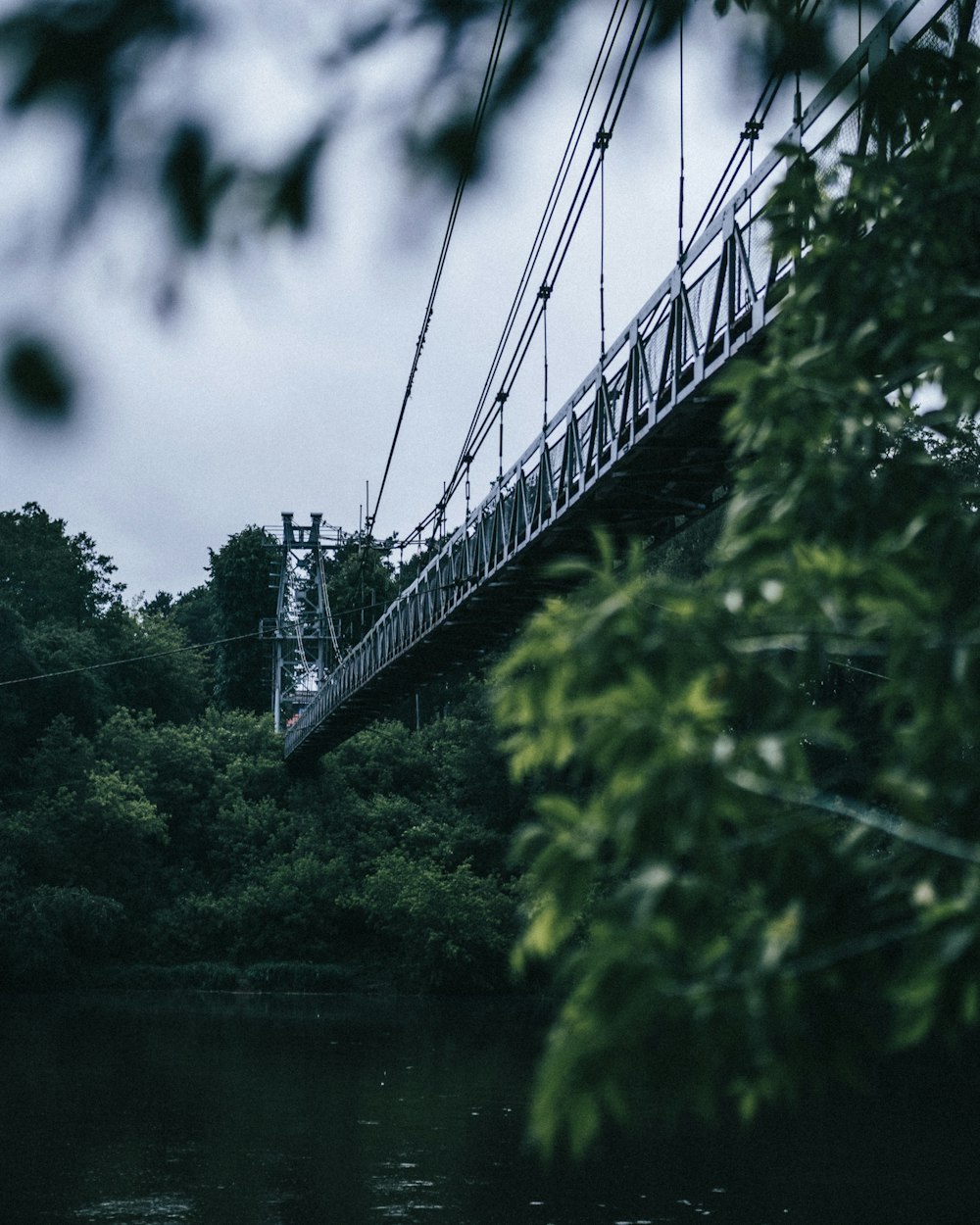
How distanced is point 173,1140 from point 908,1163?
6.74 metres

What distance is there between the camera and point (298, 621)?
131 feet

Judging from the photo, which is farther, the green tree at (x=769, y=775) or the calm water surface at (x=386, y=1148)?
the calm water surface at (x=386, y=1148)

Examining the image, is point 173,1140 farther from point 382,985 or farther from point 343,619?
point 343,619

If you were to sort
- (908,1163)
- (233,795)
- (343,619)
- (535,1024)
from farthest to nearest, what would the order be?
(343,619), (233,795), (535,1024), (908,1163)

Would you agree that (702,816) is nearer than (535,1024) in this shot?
Yes

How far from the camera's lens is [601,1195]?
12.1m

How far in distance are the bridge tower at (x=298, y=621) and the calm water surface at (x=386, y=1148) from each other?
18123mm

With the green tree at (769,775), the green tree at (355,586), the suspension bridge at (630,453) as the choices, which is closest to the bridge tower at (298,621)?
the green tree at (355,586)

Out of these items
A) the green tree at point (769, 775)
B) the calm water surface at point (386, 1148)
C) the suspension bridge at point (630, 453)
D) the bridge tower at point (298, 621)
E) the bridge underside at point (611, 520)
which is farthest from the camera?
the bridge tower at point (298, 621)

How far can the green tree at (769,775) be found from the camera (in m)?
1.27

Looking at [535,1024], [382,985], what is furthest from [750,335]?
[382,985]

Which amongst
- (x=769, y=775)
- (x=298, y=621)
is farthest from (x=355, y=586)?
(x=769, y=775)

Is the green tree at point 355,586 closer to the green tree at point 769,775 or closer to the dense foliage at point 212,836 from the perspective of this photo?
the dense foliage at point 212,836

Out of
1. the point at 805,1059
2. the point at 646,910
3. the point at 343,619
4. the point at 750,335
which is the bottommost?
the point at 805,1059
